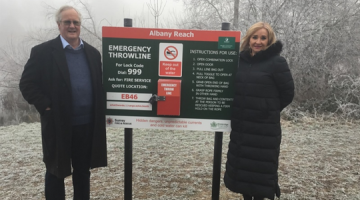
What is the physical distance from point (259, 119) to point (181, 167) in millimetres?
2445

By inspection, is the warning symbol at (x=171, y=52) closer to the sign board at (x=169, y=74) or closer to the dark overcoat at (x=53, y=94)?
the sign board at (x=169, y=74)

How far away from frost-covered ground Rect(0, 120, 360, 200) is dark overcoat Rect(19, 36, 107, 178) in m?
1.28

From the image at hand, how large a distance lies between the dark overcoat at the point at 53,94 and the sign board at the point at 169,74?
0.97 ft

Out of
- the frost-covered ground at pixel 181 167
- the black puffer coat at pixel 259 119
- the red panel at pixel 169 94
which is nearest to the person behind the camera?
the black puffer coat at pixel 259 119

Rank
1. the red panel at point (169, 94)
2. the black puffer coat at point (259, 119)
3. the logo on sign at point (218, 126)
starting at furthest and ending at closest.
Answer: the logo on sign at point (218, 126) → the red panel at point (169, 94) → the black puffer coat at point (259, 119)

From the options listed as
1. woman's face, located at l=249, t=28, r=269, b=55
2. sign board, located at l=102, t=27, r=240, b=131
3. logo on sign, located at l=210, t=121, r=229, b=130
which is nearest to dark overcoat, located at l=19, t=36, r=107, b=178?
→ sign board, located at l=102, t=27, r=240, b=131

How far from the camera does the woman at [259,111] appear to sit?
2.38 meters

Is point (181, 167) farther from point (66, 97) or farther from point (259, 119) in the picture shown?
point (66, 97)

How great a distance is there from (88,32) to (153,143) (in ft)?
33.4

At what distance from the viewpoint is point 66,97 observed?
2439 millimetres

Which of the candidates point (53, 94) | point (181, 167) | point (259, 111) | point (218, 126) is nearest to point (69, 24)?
point (53, 94)

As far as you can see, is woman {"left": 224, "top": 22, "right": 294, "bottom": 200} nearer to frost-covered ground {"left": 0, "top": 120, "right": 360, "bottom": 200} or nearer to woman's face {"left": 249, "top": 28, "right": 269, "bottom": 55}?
woman's face {"left": 249, "top": 28, "right": 269, "bottom": 55}

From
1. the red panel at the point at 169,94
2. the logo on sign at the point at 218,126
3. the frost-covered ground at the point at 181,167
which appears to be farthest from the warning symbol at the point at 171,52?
the frost-covered ground at the point at 181,167

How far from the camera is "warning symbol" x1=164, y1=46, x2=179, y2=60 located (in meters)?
2.69
